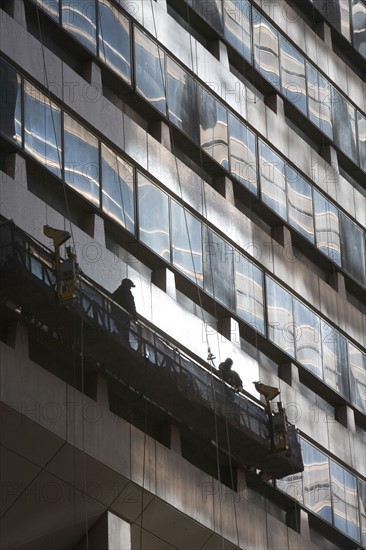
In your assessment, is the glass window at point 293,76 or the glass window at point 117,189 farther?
the glass window at point 293,76

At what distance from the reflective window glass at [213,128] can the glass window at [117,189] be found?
5.22 m

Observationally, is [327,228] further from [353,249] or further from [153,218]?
[153,218]

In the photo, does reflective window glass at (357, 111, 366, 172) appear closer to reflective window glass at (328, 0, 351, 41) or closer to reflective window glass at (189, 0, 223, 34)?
reflective window glass at (328, 0, 351, 41)

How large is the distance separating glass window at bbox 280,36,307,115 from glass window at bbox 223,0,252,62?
7.73 feet

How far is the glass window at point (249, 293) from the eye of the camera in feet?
155

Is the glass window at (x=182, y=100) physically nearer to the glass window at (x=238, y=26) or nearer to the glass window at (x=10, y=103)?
the glass window at (x=238, y=26)

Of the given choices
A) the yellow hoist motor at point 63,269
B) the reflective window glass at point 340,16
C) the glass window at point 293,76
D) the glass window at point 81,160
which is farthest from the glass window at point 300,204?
the yellow hoist motor at point 63,269

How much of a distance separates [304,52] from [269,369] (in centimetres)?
1313

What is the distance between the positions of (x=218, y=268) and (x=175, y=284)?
2341 millimetres

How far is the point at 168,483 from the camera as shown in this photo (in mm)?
40812

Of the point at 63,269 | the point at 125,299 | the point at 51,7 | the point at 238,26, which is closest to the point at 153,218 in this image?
the point at 125,299

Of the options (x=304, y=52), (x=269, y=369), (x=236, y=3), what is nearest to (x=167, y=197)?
(x=269, y=369)

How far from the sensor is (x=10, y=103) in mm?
39312

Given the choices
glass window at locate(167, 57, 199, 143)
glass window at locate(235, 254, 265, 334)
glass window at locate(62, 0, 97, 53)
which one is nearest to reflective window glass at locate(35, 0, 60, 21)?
glass window at locate(62, 0, 97, 53)
